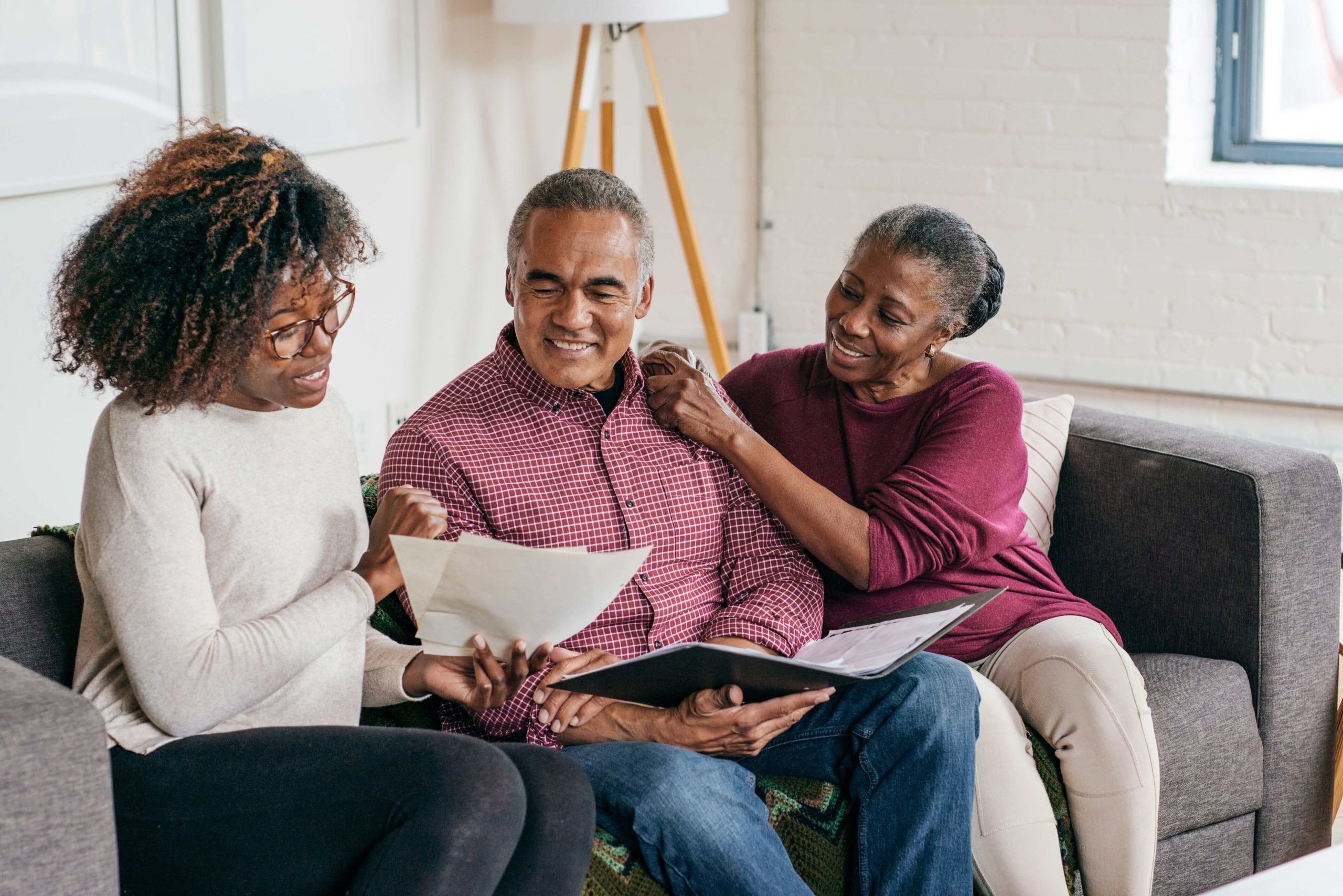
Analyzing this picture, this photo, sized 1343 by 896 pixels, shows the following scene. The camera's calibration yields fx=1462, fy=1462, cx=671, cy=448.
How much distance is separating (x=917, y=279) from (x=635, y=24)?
1.95 m

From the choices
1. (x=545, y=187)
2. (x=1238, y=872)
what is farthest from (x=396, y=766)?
(x=1238, y=872)

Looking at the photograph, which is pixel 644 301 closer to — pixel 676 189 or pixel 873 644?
pixel 873 644

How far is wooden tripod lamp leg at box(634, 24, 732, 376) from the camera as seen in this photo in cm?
376

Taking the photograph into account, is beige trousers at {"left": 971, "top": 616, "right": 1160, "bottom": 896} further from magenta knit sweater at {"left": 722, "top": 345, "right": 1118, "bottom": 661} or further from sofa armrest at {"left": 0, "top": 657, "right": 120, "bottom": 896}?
sofa armrest at {"left": 0, "top": 657, "right": 120, "bottom": 896}

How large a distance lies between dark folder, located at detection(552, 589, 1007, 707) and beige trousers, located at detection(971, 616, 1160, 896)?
0.23 meters

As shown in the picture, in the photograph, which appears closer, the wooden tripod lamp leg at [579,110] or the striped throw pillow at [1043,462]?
the striped throw pillow at [1043,462]

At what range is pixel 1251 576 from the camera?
2.12 meters

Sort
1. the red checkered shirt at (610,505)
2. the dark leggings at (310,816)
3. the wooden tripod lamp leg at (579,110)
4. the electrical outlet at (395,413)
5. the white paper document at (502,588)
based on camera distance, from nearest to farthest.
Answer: the dark leggings at (310,816)
the white paper document at (502,588)
the red checkered shirt at (610,505)
the electrical outlet at (395,413)
the wooden tripod lamp leg at (579,110)

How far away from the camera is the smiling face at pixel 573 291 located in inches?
73.0

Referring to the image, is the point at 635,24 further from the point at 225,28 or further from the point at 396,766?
the point at 396,766

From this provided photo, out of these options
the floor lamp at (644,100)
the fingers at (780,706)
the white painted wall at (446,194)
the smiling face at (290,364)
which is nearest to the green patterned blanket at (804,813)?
the fingers at (780,706)

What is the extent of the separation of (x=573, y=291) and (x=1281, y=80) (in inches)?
106

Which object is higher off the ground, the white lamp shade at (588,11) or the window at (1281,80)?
→ the white lamp shade at (588,11)

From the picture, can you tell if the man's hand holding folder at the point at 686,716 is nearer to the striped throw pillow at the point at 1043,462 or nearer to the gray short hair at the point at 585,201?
the gray short hair at the point at 585,201
